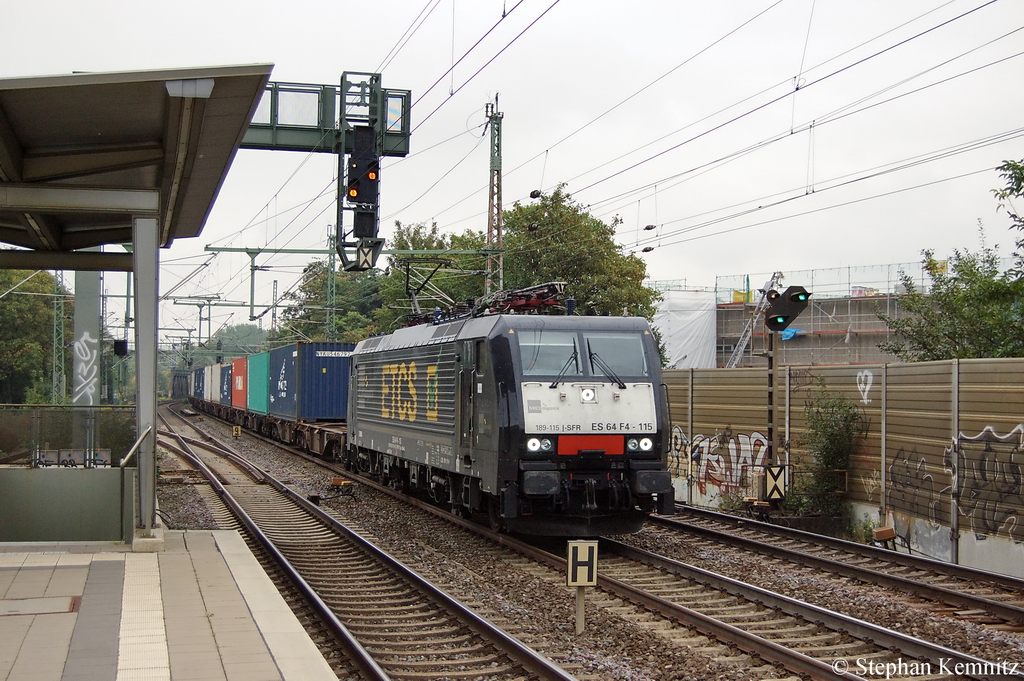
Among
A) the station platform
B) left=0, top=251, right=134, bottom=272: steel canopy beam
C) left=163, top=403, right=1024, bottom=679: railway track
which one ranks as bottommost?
left=163, top=403, right=1024, bottom=679: railway track

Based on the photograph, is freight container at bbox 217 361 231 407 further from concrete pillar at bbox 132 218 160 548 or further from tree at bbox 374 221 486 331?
concrete pillar at bbox 132 218 160 548

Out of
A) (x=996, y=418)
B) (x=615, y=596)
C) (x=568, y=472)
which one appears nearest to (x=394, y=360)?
(x=568, y=472)

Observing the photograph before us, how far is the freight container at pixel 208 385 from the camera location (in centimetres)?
5458

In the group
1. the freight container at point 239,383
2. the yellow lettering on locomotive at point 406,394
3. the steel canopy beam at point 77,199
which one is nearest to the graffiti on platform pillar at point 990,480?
the yellow lettering on locomotive at point 406,394

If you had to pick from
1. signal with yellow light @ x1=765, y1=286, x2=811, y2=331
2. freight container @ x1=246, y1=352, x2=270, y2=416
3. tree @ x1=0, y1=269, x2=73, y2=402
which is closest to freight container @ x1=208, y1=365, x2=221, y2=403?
tree @ x1=0, y1=269, x2=73, y2=402

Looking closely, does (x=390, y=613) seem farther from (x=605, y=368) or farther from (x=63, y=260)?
(x=63, y=260)

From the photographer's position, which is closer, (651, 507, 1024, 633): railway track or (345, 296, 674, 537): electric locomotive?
(651, 507, 1024, 633): railway track

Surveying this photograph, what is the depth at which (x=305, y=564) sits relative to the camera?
1161 cm

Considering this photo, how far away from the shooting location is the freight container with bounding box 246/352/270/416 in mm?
34406

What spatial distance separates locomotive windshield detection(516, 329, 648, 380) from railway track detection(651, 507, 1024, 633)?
280cm

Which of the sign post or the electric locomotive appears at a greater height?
the electric locomotive

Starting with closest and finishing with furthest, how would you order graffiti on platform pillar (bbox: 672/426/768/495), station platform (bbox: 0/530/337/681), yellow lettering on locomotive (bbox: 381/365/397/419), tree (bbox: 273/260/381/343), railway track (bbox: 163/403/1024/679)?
station platform (bbox: 0/530/337/681)
railway track (bbox: 163/403/1024/679)
graffiti on platform pillar (bbox: 672/426/768/495)
yellow lettering on locomotive (bbox: 381/365/397/419)
tree (bbox: 273/260/381/343)

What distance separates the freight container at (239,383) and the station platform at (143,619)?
3096cm

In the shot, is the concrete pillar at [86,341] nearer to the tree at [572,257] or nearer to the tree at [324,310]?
the tree at [572,257]
